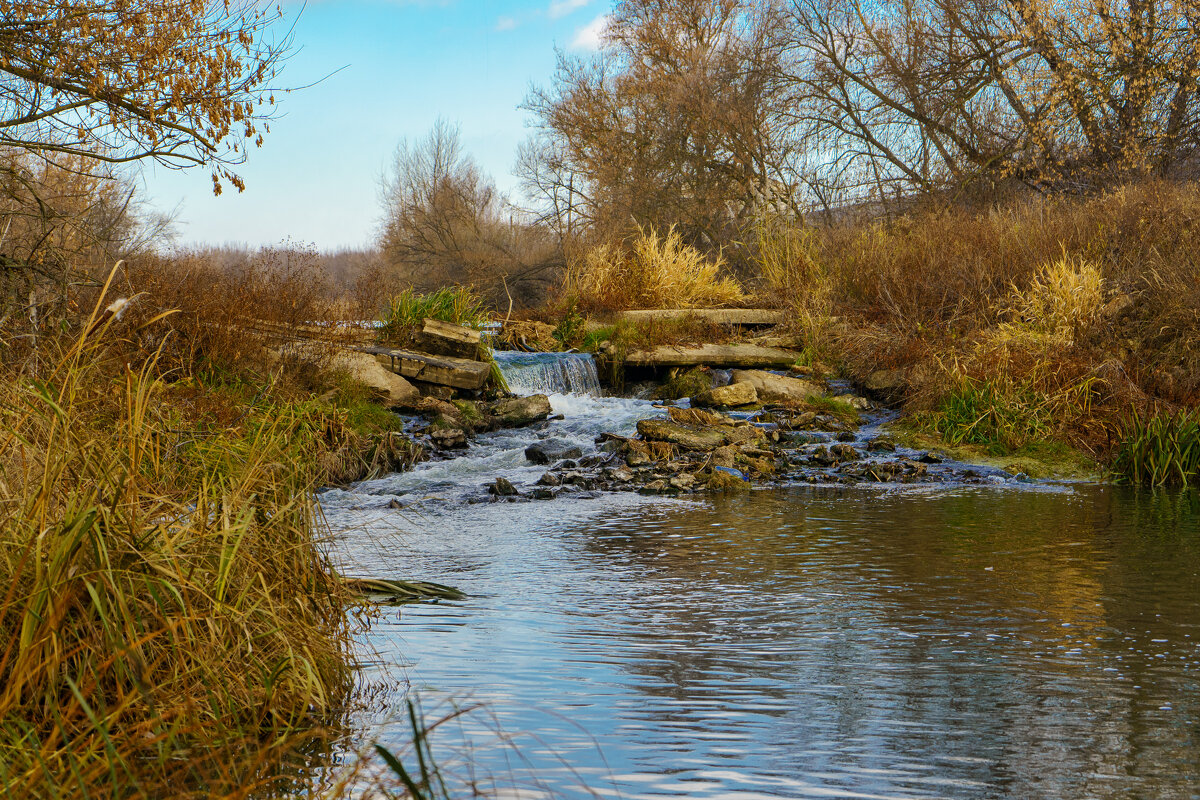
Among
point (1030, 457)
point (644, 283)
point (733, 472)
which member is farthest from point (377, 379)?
point (1030, 457)

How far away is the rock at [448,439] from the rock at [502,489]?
83.1 inches

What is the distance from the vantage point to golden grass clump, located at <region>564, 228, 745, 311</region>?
17828mm

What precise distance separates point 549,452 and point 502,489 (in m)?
1.75

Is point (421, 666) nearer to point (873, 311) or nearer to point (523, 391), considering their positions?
point (523, 391)

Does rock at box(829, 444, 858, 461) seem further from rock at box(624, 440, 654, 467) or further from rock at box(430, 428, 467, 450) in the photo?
rock at box(430, 428, 467, 450)

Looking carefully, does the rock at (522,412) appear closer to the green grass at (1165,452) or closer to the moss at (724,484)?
the moss at (724,484)

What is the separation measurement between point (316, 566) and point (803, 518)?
5.04 meters

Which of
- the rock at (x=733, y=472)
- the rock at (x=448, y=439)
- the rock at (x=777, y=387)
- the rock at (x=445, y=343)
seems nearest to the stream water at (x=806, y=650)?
the rock at (x=733, y=472)

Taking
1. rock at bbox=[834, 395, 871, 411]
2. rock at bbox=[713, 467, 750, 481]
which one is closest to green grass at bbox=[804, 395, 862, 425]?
rock at bbox=[834, 395, 871, 411]

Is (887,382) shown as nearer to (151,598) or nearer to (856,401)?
(856,401)

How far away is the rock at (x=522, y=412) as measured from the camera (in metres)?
12.6

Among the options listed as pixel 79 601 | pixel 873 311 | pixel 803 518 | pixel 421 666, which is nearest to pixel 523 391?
pixel 873 311

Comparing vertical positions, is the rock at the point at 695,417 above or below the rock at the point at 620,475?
above

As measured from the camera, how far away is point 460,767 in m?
3.01
